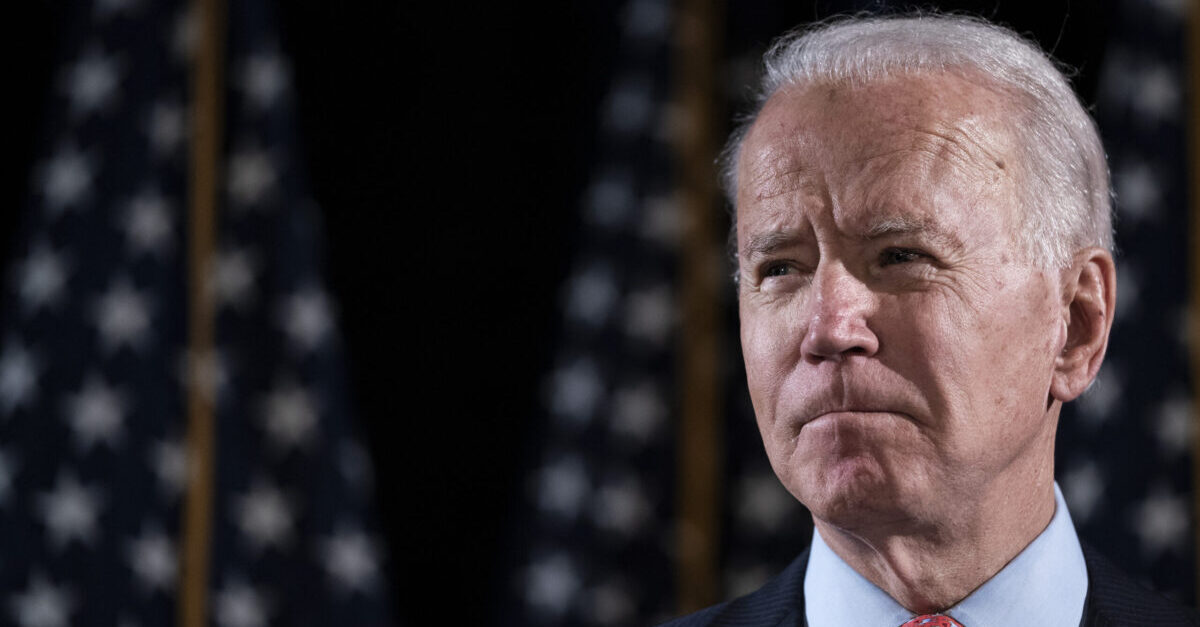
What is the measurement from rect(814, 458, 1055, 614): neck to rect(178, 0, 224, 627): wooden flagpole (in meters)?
2.17

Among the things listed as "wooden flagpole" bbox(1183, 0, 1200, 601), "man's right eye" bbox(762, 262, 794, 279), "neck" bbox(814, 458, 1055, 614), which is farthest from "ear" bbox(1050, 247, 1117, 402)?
"wooden flagpole" bbox(1183, 0, 1200, 601)

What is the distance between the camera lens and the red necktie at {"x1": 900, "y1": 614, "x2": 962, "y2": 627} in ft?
4.71

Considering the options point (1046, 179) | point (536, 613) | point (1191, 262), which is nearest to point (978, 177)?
point (1046, 179)

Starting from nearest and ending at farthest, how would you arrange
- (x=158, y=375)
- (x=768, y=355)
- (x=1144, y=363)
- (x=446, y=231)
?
(x=768, y=355)
(x=1144, y=363)
(x=158, y=375)
(x=446, y=231)

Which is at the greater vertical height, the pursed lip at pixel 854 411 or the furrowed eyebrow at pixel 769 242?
the furrowed eyebrow at pixel 769 242

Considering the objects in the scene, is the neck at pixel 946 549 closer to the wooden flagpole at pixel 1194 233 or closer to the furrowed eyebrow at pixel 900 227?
the furrowed eyebrow at pixel 900 227

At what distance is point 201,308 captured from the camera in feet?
10.8

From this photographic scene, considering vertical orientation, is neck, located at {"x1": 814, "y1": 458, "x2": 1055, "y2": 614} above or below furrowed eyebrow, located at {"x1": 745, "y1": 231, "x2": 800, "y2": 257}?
below

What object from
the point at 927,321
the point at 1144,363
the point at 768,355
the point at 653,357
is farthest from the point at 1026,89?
the point at 653,357

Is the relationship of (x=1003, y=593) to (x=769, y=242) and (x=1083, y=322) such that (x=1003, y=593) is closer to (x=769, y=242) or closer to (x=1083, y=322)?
(x=1083, y=322)

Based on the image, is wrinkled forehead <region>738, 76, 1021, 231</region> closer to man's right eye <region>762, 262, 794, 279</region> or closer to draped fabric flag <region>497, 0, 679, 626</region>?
man's right eye <region>762, 262, 794, 279</region>

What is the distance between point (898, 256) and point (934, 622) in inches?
17.9

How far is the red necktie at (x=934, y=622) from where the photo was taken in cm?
143


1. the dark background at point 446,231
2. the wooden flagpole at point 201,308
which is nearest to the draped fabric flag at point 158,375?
the wooden flagpole at point 201,308
